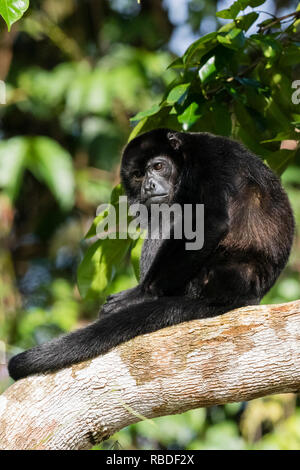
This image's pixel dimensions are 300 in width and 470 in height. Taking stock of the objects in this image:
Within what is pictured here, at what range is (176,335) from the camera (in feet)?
9.52

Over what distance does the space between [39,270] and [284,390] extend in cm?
623

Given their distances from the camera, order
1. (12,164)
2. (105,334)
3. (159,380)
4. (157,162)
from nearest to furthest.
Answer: (159,380)
(105,334)
(157,162)
(12,164)

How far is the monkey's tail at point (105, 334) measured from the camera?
3035 millimetres

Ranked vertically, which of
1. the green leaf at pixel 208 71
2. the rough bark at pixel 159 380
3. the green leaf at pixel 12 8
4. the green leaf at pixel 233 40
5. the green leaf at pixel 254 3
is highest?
the green leaf at pixel 254 3

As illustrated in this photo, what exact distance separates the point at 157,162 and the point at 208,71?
38.3 inches

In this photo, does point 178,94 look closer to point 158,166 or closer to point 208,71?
point 208,71

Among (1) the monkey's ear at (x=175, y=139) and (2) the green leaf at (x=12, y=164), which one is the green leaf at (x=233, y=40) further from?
(2) the green leaf at (x=12, y=164)

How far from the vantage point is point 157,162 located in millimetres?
4277

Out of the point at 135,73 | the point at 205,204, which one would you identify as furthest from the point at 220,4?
the point at 205,204

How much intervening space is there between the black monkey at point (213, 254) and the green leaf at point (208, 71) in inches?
19.7

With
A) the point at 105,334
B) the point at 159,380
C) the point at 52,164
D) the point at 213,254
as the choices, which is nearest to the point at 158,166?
the point at 213,254

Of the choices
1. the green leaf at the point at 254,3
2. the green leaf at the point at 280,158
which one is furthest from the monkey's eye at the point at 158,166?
the green leaf at the point at 254,3

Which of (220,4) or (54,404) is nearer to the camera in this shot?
(54,404)
